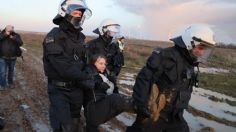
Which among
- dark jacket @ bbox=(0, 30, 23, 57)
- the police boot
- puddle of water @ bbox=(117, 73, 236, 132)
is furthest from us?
dark jacket @ bbox=(0, 30, 23, 57)

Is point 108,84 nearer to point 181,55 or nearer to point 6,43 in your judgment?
point 181,55

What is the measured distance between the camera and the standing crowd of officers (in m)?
5.19

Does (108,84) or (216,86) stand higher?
(108,84)

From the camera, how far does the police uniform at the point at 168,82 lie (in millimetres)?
5168

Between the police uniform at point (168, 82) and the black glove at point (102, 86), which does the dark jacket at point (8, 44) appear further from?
the police uniform at point (168, 82)

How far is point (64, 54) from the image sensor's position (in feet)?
17.4

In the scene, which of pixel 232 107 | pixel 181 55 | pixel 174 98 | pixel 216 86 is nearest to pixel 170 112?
pixel 174 98

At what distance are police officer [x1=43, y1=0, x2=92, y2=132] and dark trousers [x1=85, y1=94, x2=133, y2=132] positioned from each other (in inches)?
7.5

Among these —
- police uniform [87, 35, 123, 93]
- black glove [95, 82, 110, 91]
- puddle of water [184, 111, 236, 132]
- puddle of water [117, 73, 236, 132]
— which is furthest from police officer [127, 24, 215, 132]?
puddle of water [184, 111, 236, 132]

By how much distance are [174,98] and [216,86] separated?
18.8m

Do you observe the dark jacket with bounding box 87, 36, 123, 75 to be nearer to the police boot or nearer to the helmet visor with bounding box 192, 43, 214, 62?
the police boot

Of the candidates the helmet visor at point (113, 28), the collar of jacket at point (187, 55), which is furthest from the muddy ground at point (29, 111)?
the collar of jacket at point (187, 55)

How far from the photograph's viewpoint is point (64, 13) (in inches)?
219

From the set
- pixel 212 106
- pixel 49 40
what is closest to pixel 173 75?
pixel 49 40
